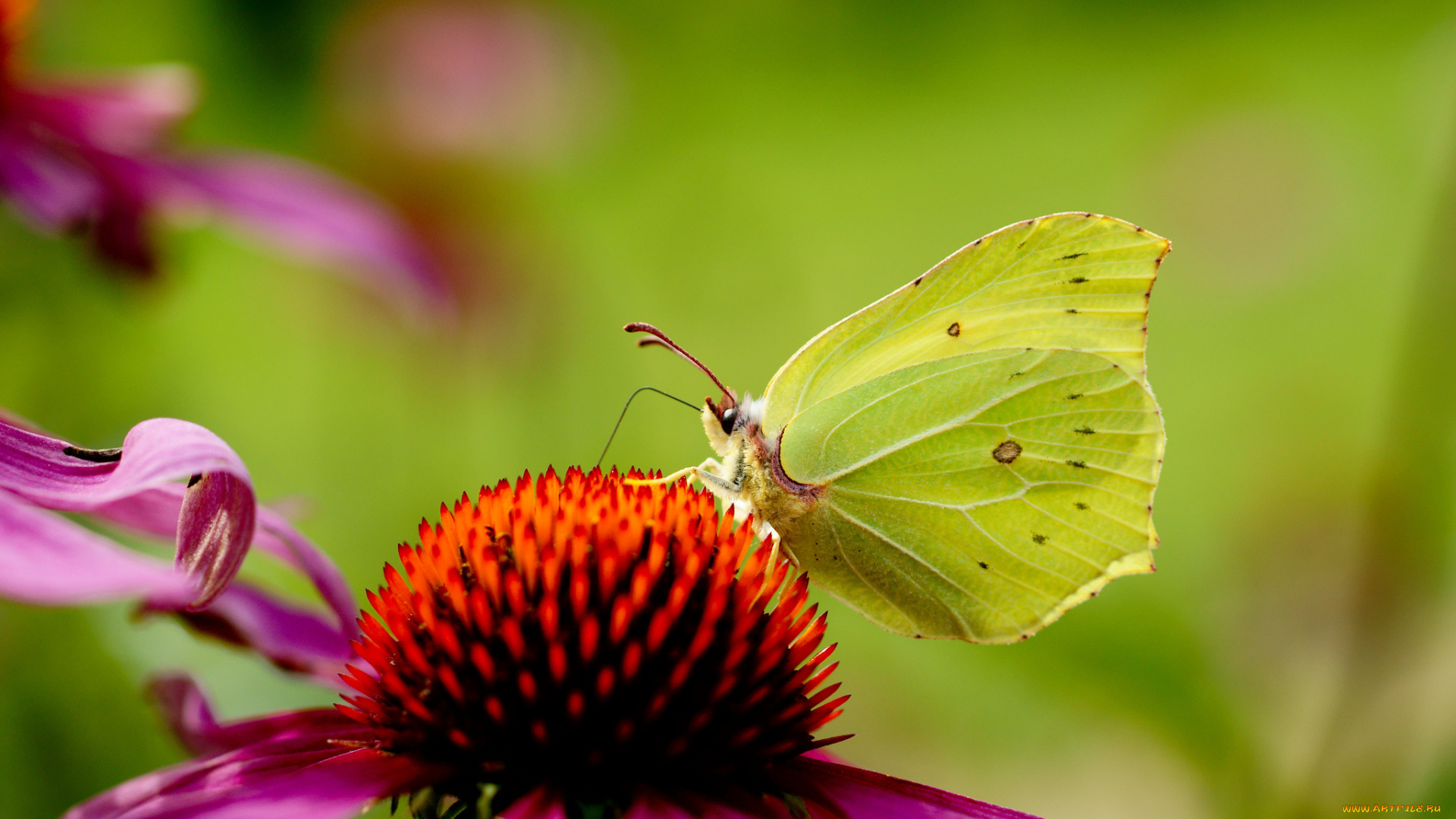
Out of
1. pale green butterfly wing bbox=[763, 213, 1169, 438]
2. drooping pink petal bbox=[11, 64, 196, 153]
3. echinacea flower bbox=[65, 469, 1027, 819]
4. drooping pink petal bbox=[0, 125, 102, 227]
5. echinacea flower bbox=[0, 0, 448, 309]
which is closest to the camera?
echinacea flower bbox=[65, 469, 1027, 819]

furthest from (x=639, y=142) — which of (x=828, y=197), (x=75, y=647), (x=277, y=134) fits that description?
(x=75, y=647)

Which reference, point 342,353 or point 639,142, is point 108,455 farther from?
point 639,142

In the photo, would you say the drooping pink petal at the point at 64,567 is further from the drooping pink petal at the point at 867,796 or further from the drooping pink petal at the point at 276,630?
the drooping pink petal at the point at 867,796

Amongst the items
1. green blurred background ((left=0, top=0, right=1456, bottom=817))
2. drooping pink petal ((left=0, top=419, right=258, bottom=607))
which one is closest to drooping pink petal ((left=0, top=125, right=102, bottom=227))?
green blurred background ((left=0, top=0, right=1456, bottom=817))

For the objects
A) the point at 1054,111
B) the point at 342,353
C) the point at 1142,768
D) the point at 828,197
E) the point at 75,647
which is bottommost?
the point at 1142,768

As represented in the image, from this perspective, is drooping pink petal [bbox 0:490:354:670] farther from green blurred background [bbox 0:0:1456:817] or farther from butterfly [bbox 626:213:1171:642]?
butterfly [bbox 626:213:1171:642]

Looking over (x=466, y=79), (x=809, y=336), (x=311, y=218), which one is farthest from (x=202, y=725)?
(x=809, y=336)
